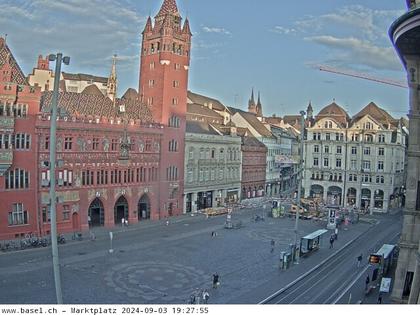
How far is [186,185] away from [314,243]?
25610 millimetres

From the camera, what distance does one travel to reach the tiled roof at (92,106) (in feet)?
174

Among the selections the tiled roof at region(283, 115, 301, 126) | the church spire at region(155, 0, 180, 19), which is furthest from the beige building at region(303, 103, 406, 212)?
the tiled roof at region(283, 115, 301, 126)

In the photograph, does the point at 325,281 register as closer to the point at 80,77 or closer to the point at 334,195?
the point at 334,195

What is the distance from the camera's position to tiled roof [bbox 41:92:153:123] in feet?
174

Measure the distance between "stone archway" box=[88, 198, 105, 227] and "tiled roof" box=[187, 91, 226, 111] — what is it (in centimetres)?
4672

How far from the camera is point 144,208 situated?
61719 millimetres

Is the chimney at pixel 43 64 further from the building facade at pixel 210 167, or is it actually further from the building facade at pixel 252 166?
the building facade at pixel 252 166

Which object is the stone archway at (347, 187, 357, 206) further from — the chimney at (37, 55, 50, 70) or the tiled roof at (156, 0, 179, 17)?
the chimney at (37, 55, 50, 70)

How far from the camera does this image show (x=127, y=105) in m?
62.0

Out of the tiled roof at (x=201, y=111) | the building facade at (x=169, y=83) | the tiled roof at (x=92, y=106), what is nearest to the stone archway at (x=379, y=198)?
the tiled roof at (x=201, y=111)

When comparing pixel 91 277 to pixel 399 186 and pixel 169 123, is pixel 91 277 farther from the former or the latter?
pixel 399 186

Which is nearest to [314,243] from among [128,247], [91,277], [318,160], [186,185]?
[128,247]

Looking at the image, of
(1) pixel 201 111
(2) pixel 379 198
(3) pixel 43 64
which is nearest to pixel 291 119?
(1) pixel 201 111

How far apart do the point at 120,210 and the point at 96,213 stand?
373 cm
